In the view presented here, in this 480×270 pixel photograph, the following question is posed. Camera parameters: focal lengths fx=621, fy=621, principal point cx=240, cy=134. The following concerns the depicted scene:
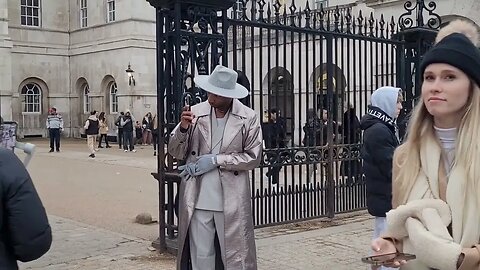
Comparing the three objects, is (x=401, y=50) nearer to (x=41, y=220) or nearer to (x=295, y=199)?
(x=295, y=199)

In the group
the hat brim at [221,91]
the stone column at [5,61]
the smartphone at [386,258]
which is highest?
the stone column at [5,61]

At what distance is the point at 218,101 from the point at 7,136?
7.20 ft

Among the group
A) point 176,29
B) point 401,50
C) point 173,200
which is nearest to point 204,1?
point 176,29

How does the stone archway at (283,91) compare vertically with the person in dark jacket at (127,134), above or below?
above

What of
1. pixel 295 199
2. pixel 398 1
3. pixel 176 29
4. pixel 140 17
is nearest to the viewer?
pixel 176 29

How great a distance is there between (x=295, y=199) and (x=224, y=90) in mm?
4386

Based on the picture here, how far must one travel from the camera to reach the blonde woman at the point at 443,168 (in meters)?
2.35

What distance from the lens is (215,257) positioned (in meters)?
4.95

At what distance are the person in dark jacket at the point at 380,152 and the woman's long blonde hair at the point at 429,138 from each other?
245 cm

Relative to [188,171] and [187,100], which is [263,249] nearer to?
[187,100]

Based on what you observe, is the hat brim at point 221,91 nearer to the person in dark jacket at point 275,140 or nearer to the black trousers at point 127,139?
the person in dark jacket at point 275,140

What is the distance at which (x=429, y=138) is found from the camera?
2.57m

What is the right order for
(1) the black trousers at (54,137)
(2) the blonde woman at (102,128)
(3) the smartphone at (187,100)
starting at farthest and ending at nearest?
(2) the blonde woman at (102,128) < (1) the black trousers at (54,137) < (3) the smartphone at (187,100)

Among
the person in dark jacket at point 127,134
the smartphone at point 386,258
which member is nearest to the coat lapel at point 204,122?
the smartphone at point 386,258
